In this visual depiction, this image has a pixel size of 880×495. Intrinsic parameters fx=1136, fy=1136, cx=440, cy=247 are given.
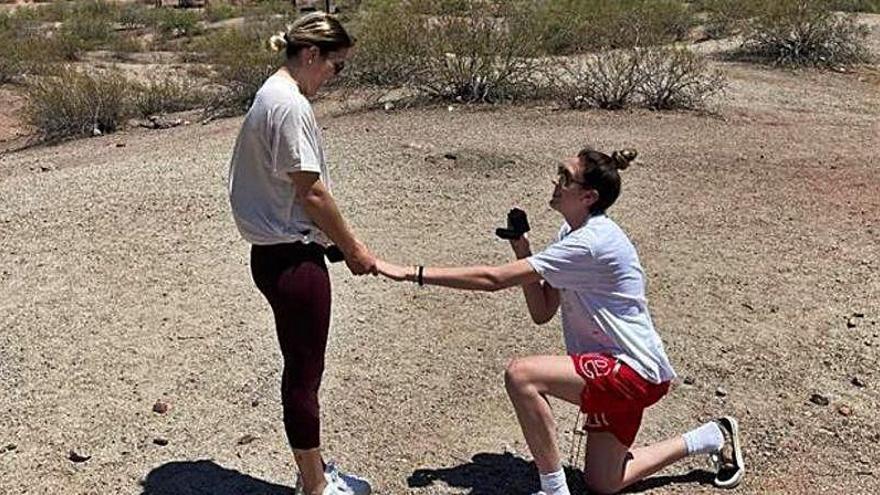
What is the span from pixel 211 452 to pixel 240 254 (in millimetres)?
2843

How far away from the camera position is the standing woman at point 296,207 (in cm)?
358

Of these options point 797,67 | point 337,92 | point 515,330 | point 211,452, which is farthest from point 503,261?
point 797,67

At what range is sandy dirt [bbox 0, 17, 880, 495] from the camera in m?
4.76

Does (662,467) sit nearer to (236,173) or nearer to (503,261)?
(236,173)

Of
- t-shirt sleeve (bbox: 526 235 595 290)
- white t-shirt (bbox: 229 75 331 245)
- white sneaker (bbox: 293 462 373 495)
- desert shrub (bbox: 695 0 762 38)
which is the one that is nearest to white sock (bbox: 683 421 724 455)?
t-shirt sleeve (bbox: 526 235 595 290)

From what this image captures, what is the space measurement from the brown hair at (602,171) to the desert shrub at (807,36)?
498 inches

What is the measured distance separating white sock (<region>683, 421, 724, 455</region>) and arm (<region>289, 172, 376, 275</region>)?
1.52 metres

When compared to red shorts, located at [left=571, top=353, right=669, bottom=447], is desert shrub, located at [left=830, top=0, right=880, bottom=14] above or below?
below

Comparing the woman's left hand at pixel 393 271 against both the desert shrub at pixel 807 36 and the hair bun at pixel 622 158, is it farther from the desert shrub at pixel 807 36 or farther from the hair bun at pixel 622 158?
the desert shrub at pixel 807 36

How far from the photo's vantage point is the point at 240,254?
749cm

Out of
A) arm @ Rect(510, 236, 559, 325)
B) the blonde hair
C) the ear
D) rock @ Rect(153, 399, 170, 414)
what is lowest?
rock @ Rect(153, 399, 170, 414)

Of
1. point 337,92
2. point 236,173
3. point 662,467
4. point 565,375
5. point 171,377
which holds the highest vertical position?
point 236,173

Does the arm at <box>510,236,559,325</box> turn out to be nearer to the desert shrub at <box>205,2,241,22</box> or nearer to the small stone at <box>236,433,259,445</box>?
the small stone at <box>236,433,259,445</box>

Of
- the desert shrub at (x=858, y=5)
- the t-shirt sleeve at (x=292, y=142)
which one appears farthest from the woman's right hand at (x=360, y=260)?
the desert shrub at (x=858, y=5)
